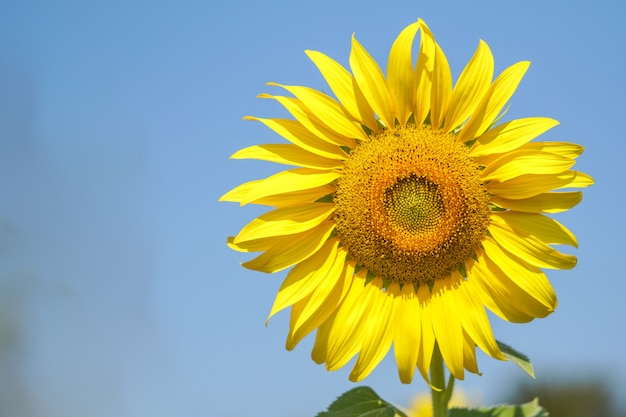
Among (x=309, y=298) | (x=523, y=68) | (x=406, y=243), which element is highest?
(x=523, y=68)

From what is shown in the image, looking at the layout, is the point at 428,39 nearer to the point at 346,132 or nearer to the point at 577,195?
the point at 346,132

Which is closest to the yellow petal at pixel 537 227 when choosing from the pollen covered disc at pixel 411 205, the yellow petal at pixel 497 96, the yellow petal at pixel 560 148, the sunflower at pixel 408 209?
the sunflower at pixel 408 209

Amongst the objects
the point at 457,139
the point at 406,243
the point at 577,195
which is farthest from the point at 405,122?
the point at 577,195

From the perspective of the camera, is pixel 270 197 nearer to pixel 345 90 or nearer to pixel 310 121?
pixel 310 121

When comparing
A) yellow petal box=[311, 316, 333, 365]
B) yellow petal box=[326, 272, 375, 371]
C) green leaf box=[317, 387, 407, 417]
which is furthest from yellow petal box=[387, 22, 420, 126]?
green leaf box=[317, 387, 407, 417]

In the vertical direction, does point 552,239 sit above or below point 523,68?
below

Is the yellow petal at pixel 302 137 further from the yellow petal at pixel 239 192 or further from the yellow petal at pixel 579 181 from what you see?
the yellow petal at pixel 579 181
